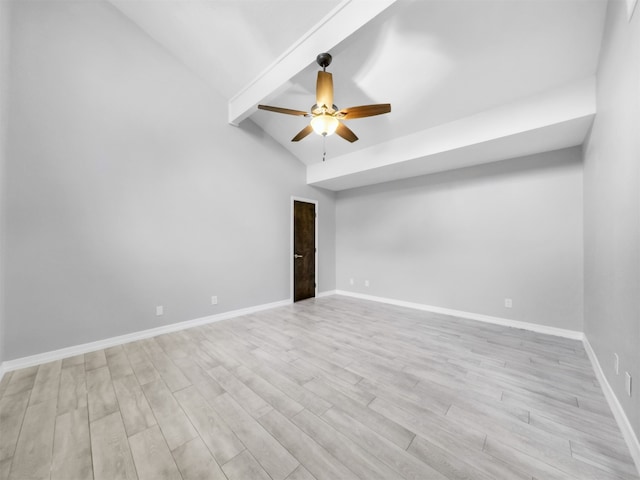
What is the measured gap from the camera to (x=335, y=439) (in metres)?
1.47

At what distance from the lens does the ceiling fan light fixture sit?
2235mm

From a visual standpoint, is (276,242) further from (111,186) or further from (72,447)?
(72,447)

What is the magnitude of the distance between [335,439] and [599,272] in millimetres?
2781

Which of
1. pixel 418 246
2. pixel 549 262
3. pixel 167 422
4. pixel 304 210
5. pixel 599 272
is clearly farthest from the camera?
pixel 304 210

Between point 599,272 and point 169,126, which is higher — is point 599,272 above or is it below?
below

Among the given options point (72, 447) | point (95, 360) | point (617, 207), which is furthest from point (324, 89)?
point (95, 360)

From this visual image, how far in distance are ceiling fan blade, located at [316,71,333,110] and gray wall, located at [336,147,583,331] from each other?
113 inches

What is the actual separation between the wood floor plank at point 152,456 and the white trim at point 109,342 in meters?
1.83

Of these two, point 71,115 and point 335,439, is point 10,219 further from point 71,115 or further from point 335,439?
point 335,439

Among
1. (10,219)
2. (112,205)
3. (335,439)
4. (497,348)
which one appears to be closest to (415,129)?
(497,348)

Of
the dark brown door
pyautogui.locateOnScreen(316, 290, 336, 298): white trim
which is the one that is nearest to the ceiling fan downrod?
the dark brown door

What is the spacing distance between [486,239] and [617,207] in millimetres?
2060

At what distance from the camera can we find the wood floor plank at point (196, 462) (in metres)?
1.24

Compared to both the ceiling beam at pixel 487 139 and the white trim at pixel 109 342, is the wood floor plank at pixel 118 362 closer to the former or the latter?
the white trim at pixel 109 342
